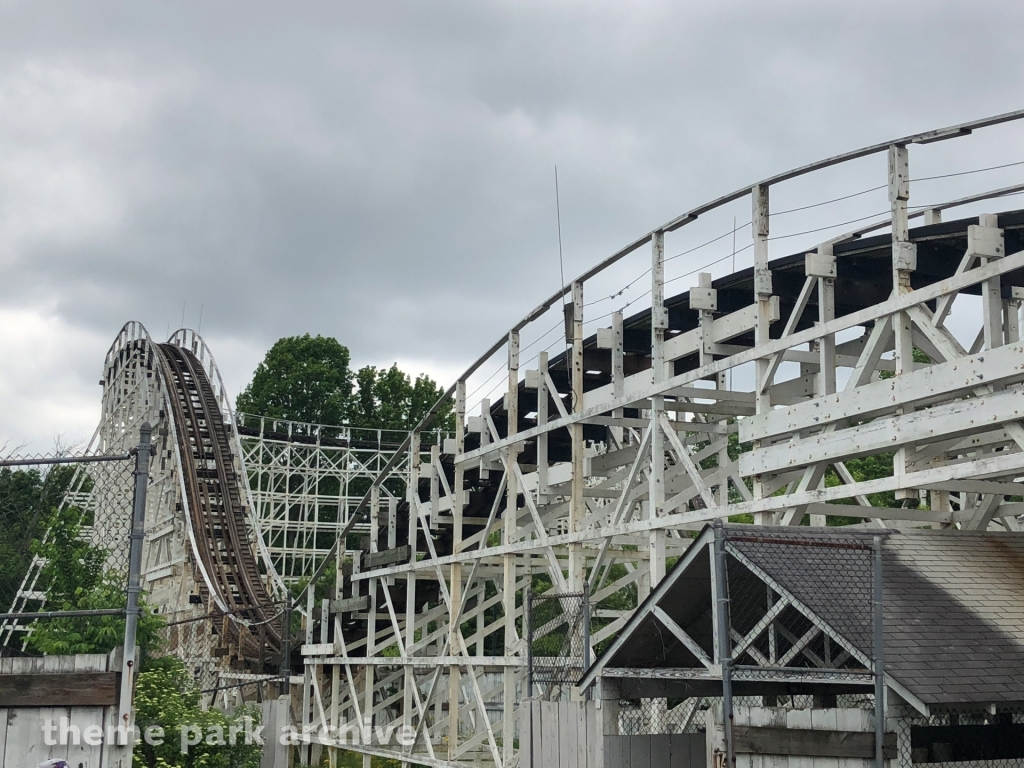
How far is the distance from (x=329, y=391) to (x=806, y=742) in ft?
171

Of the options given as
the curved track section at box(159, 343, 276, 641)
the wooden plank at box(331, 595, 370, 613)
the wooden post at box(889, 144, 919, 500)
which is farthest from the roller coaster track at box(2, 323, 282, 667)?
the wooden post at box(889, 144, 919, 500)

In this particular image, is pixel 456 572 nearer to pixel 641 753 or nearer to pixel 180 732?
pixel 180 732

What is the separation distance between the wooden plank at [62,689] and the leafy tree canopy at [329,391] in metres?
50.2

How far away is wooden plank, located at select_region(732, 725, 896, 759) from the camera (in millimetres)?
8070

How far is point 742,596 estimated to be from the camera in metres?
9.80

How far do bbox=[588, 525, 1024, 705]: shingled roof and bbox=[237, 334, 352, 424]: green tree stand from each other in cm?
4927

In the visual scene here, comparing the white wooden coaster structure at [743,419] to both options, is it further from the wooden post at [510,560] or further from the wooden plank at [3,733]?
the wooden plank at [3,733]

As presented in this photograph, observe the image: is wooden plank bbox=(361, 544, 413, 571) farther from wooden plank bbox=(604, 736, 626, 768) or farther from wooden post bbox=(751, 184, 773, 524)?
wooden plank bbox=(604, 736, 626, 768)

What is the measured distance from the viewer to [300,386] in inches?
2339

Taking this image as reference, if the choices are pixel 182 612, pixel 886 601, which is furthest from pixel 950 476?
pixel 182 612

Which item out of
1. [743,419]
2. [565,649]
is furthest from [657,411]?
[565,649]

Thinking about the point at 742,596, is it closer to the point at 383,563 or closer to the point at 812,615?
the point at 812,615

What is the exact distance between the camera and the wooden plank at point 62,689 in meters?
7.38

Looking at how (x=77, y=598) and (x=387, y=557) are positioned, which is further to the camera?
(x=387, y=557)
